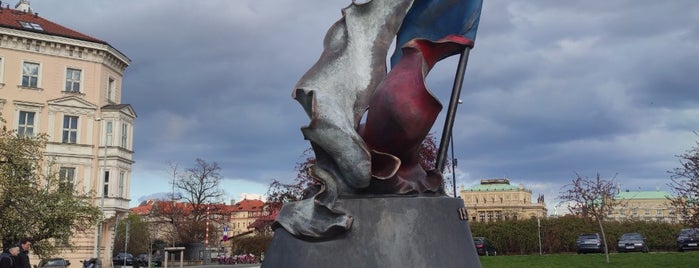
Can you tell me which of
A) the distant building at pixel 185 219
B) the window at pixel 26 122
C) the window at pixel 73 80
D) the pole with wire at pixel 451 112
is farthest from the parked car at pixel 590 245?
the window at pixel 26 122

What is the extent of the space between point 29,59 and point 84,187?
10.4 metres

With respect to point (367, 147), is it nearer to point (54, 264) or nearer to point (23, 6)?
point (54, 264)

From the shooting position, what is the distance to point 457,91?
6699 millimetres

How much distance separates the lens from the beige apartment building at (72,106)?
4575cm

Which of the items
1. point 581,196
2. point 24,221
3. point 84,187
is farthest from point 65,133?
point 581,196

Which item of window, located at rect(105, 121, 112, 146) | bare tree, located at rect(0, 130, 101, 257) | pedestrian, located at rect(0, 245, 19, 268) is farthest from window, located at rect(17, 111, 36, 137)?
pedestrian, located at rect(0, 245, 19, 268)

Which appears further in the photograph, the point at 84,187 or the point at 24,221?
the point at 84,187

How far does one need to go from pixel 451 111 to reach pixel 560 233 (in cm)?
3708

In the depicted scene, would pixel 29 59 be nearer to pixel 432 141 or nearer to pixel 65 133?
pixel 65 133

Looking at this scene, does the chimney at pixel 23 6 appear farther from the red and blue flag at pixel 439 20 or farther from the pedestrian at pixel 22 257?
the red and blue flag at pixel 439 20

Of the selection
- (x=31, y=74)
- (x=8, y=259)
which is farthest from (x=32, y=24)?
(x=8, y=259)

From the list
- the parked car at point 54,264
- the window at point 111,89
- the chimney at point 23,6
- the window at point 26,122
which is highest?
the chimney at point 23,6

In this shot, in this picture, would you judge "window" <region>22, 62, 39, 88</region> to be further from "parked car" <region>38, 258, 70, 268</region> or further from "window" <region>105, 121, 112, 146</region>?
"parked car" <region>38, 258, 70, 268</region>

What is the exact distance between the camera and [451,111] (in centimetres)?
656
